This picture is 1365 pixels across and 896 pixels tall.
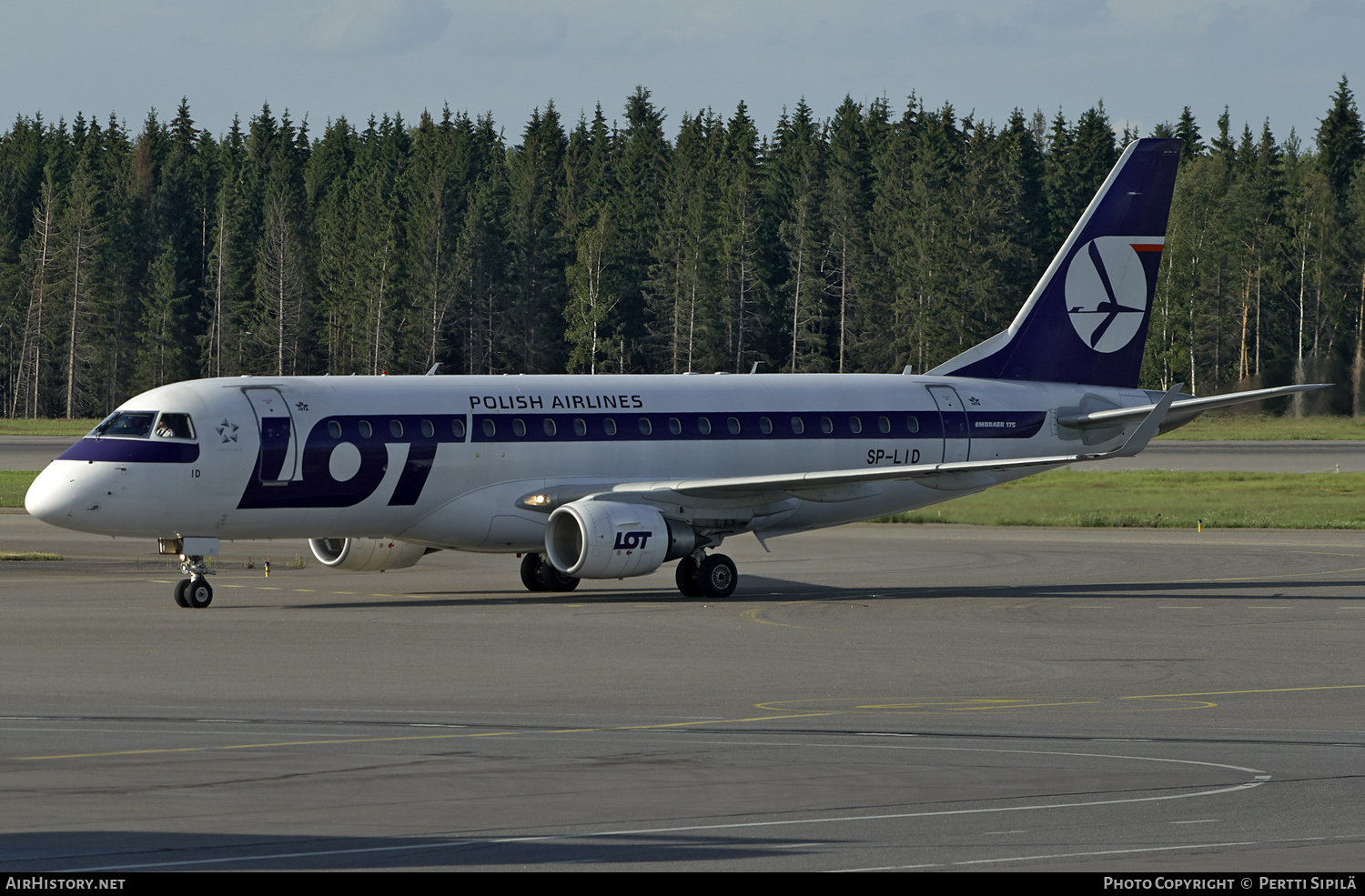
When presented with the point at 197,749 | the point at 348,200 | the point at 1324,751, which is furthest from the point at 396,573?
the point at 348,200

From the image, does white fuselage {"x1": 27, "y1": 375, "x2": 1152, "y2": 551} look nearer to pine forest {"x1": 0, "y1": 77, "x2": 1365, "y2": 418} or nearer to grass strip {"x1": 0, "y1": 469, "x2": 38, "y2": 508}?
grass strip {"x1": 0, "y1": 469, "x2": 38, "y2": 508}

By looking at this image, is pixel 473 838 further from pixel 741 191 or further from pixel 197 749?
pixel 741 191

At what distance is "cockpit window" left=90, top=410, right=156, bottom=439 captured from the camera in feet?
97.9

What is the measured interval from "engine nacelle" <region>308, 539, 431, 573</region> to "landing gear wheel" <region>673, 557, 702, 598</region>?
16.6ft

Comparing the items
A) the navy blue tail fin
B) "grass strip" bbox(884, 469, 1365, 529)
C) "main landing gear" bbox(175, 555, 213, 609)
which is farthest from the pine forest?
"main landing gear" bbox(175, 555, 213, 609)

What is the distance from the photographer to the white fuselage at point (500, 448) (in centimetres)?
2967

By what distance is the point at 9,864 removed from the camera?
1071 centimetres

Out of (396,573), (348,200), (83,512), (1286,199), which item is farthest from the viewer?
(348,200)

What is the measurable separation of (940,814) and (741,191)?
12633cm

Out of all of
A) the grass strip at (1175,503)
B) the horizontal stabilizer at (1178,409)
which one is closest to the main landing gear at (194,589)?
the horizontal stabilizer at (1178,409)

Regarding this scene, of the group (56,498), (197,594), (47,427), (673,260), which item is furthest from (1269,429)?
(56,498)

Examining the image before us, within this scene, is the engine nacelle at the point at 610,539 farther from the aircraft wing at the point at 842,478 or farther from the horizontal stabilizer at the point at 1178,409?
the horizontal stabilizer at the point at 1178,409

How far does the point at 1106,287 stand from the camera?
130ft

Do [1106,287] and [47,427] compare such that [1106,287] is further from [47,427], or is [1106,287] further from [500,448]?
[47,427]
